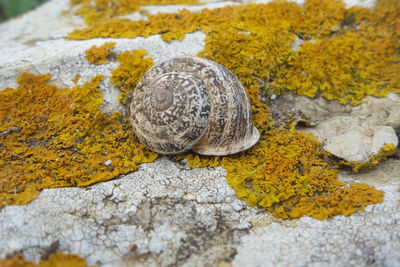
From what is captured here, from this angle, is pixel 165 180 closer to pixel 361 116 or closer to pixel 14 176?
pixel 14 176

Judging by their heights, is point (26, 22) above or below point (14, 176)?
above

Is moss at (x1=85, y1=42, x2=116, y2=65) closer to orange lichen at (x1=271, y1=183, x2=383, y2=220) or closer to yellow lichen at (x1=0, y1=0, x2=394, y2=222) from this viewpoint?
yellow lichen at (x1=0, y1=0, x2=394, y2=222)

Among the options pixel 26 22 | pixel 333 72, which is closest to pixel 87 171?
pixel 333 72

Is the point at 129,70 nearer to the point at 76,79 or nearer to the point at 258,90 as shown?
the point at 76,79

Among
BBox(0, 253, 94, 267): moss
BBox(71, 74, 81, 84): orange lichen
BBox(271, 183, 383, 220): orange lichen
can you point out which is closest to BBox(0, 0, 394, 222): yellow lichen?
BBox(271, 183, 383, 220): orange lichen

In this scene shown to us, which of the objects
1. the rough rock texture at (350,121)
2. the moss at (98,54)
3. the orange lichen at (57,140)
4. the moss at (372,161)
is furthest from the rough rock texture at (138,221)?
the moss at (98,54)

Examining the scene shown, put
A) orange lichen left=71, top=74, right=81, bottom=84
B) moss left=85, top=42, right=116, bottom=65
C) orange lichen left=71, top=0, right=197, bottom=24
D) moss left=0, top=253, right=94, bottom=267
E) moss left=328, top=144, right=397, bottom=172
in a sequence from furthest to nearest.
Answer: orange lichen left=71, top=0, right=197, bottom=24 → moss left=85, top=42, right=116, bottom=65 → orange lichen left=71, top=74, right=81, bottom=84 → moss left=328, top=144, right=397, bottom=172 → moss left=0, top=253, right=94, bottom=267

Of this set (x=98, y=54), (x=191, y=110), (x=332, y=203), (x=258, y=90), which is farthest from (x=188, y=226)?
(x=98, y=54)
